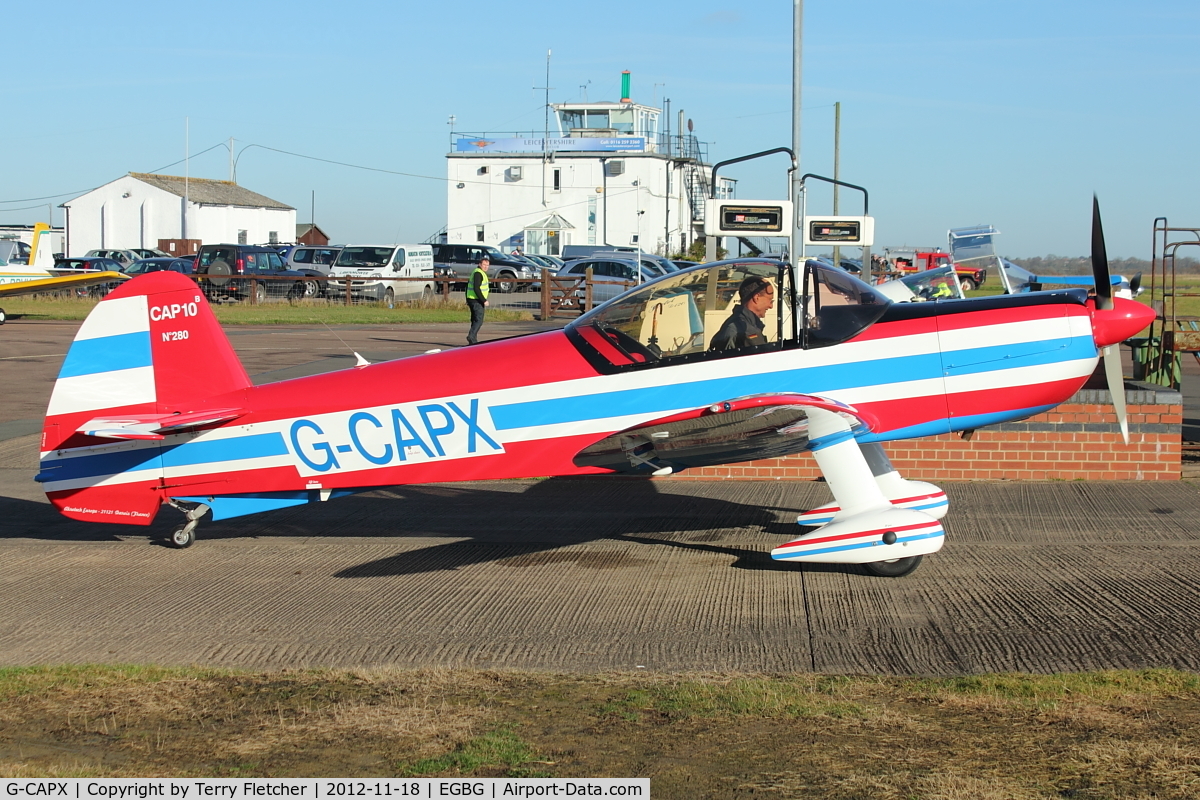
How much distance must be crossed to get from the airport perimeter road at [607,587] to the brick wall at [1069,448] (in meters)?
0.27

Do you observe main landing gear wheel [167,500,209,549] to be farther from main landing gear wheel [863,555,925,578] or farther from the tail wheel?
main landing gear wheel [863,555,925,578]

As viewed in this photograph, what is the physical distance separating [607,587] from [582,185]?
66114 millimetres

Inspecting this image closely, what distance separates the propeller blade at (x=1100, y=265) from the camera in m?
7.15

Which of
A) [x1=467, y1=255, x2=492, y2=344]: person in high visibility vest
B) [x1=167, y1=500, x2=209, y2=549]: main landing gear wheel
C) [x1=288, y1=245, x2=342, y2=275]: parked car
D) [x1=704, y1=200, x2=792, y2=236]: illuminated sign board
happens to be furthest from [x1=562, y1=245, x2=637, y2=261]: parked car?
[x1=167, y1=500, x2=209, y2=549]: main landing gear wheel

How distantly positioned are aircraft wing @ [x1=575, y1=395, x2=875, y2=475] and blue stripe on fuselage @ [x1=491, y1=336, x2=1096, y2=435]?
12 cm

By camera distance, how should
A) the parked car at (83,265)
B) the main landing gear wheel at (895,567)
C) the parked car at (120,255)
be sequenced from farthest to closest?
the parked car at (120,255) < the parked car at (83,265) < the main landing gear wheel at (895,567)

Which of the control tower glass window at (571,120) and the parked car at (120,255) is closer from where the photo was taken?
the parked car at (120,255)

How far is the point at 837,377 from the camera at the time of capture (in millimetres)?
7082

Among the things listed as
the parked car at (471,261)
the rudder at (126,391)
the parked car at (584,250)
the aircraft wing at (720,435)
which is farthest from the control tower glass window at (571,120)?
the aircraft wing at (720,435)

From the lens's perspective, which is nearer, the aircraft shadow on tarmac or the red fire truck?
the aircraft shadow on tarmac

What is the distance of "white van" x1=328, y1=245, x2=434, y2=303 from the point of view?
121 ft

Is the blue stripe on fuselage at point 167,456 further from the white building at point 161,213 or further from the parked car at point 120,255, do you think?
the white building at point 161,213

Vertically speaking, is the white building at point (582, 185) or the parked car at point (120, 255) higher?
the white building at point (582, 185)

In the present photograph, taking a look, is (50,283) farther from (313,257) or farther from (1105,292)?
(1105,292)
